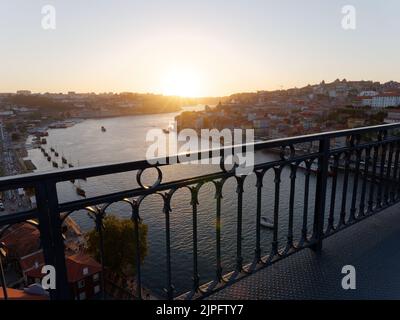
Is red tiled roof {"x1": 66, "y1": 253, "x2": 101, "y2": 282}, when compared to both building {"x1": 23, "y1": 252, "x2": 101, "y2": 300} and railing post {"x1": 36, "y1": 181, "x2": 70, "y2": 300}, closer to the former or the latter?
building {"x1": 23, "y1": 252, "x2": 101, "y2": 300}

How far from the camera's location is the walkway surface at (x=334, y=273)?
4.55 ft

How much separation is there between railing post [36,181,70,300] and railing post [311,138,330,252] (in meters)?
1.27

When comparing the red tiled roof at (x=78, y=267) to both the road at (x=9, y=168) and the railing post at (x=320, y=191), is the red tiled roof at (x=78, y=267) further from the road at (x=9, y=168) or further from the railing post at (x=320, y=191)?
the railing post at (x=320, y=191)

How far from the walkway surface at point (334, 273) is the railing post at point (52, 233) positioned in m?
0.70

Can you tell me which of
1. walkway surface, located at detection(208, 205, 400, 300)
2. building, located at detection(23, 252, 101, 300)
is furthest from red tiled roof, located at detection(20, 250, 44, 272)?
walkway surface, located at detection(208, 205, 400, 300)

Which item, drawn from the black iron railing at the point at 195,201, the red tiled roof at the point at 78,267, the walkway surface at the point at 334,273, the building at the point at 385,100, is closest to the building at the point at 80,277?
the red tiled roof at the point at 78,267

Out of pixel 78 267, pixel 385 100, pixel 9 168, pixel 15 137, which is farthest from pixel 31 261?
pixel 385 100

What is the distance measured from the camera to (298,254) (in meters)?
1.73

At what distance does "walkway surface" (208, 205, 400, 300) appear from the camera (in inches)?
54.6
